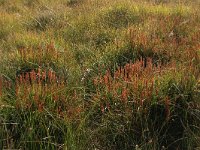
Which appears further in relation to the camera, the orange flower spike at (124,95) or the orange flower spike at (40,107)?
the orange flower spike at (124,95)

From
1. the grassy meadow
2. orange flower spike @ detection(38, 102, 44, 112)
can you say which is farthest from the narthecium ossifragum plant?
orange flower spike @ detection(38, 102, 44, 112)

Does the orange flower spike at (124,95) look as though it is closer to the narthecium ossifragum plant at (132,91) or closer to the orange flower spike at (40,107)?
the narthecium ossifragum plant at (132,91)

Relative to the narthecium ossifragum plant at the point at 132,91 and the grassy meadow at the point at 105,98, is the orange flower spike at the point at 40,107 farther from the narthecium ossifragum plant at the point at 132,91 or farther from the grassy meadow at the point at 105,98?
the narthecium ossifragum plant at the point at 132,91

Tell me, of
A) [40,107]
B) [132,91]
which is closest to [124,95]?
[132,91]

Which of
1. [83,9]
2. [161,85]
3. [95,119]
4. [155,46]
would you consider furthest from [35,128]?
[83,9]

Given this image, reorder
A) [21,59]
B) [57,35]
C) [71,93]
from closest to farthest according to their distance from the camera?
[71,93] → [21,59] → [57,35]

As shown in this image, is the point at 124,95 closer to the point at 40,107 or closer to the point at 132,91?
the point at 132,91

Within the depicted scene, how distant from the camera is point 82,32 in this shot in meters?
6.59

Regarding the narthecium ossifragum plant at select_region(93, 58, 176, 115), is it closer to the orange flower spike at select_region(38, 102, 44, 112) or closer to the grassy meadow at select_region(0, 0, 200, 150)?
the grassy meadow at select_region(0, 0, 200, 150)

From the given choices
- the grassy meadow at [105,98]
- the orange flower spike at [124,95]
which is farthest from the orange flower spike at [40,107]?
the orange flower spike at [124,95]

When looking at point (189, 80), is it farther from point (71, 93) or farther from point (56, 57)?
point (56, 57)

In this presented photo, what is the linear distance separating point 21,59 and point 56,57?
431mm

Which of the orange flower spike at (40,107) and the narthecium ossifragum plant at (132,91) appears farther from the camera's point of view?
the narthecium ossifragum plant at (132,91)

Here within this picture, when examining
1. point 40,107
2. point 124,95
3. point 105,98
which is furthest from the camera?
point 105,98
